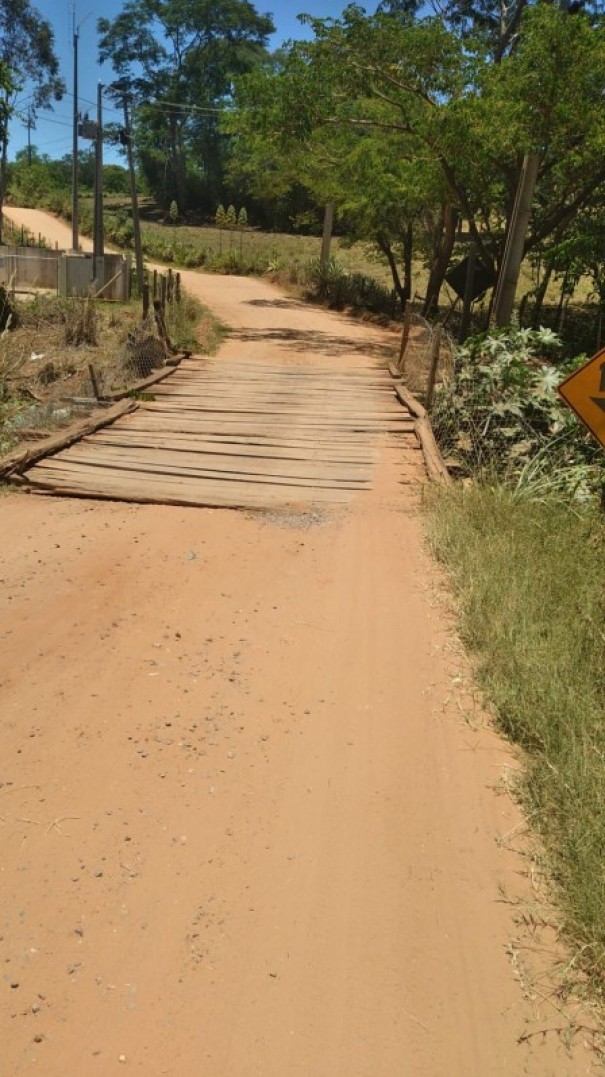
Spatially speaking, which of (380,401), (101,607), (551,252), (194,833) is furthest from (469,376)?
(551,252)

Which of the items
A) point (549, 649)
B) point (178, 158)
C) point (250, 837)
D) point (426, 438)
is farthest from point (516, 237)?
point (178, 158)

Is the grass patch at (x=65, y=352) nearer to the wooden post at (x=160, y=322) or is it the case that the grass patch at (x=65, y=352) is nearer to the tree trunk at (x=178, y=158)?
the wooden post at (x=160, y=322)

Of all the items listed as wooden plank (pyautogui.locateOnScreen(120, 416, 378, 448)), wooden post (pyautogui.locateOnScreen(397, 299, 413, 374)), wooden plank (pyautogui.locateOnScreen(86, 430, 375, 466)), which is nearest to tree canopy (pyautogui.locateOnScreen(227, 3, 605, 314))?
wooden post (pyautogui.locateOnScreen(397, 299, 413, 374))

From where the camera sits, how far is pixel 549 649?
13.4 ft

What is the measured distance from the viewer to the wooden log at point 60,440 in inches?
294

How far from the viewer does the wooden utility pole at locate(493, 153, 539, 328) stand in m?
11.8

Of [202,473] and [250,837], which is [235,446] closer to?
[202,473]

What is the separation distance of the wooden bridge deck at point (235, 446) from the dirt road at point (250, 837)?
1.94 meters

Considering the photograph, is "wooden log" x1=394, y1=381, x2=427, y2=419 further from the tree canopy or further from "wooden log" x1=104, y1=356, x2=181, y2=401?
the tree canopy

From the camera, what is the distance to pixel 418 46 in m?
14.1

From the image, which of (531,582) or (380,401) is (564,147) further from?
(531,582)

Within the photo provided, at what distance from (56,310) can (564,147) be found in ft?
35.6

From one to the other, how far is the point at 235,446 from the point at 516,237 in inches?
243

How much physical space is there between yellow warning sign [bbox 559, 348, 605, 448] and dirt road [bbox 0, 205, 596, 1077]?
56.9 inches
